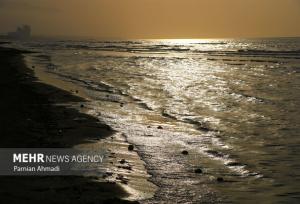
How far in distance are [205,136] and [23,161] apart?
6761 millimetres

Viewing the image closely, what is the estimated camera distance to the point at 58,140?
42.8 ft

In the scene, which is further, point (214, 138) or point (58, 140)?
point (214, 138)

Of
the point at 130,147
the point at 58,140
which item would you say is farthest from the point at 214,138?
the point at 58,140

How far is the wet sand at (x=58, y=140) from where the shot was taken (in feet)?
28.2

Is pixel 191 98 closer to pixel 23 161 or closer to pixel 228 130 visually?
pixel 228 130

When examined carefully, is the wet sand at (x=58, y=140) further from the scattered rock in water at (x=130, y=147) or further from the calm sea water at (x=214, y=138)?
the calm sea water at (x=214, y=138)

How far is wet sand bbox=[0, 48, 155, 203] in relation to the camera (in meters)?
8.60

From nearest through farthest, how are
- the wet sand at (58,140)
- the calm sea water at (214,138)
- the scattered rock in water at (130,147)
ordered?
the wet sand at (58,140) < the calm sea water at (214,138) < the scattered rock in water at (130,147)

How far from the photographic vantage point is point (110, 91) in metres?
28.4

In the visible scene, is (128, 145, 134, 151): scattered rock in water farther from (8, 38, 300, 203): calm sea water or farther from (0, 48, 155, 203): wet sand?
(8, 38, 300, 203): calm sea water

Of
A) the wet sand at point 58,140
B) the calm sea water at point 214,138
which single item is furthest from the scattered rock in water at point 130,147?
the calm sea water at point 214,138

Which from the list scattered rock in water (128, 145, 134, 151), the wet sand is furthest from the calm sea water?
the wet sand

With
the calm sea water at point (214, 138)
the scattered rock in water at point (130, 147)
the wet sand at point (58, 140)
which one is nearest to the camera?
the wet sand at point (58, 140)

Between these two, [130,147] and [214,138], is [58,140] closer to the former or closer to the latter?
[130,147]
